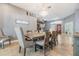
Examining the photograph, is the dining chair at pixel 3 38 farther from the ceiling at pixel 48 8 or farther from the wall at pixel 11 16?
the ceiling at pixel 48 8

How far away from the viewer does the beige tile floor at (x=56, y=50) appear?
2188 millimetres

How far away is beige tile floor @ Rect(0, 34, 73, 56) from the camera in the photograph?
2.19 meters

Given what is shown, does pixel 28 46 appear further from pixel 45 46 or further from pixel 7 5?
pixel 7 5

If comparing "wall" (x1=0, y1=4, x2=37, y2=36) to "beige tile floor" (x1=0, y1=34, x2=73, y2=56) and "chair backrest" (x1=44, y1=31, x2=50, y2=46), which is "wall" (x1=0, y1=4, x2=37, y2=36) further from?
"chair backrest" (x1=44, y1=31, x2=50, y2=46)

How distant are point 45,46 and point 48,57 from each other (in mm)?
240

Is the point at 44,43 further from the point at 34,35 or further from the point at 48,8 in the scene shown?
the point at 48,8

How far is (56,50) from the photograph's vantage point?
88.5 inches

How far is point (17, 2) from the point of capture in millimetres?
2182

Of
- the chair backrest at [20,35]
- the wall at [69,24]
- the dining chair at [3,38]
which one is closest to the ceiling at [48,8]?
the wall at [69,24]

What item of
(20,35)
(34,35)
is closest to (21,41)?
(20,35)

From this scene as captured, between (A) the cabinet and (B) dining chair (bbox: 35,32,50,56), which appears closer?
(A) the cabinet

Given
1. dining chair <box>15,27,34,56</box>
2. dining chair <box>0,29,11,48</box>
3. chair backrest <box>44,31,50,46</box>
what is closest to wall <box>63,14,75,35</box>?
chair backrest <box>44,31,50,46</box>

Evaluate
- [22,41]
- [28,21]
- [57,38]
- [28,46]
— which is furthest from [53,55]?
[28,21]

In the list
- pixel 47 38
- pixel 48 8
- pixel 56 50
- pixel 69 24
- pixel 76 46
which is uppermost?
pixel 48 8
